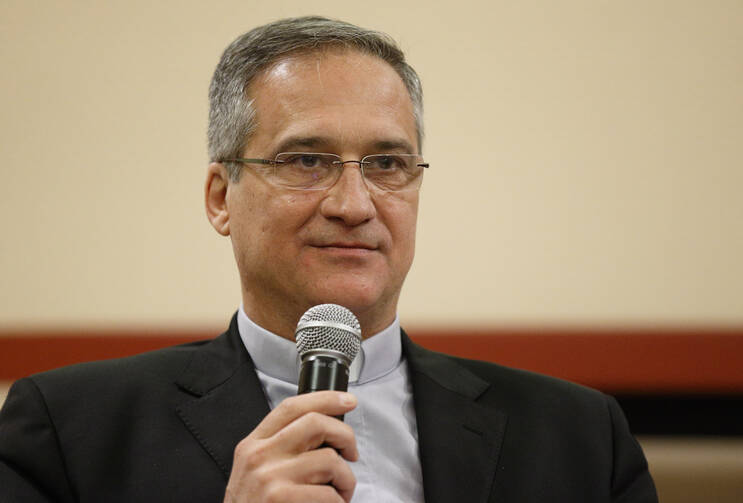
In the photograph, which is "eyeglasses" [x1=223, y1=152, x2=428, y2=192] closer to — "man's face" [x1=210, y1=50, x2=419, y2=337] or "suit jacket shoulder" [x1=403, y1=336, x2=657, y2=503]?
"man's face" [x1=210, y1=50, x2=419, y2=337]

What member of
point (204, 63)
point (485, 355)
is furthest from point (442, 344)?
point (204, 63)

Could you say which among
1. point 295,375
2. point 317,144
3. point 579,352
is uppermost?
point 317,144

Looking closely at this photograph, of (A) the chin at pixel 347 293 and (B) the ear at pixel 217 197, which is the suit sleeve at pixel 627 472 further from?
(B) the ear at pixel 217 197

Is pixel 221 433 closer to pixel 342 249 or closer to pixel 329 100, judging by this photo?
pixel 342 249

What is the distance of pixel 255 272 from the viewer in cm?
137

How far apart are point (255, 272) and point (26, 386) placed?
45 centimetres

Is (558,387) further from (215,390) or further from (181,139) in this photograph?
(181,139)

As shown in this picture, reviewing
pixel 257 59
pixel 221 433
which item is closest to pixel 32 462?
pixel 221 433

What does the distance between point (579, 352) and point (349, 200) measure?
1.32 meters

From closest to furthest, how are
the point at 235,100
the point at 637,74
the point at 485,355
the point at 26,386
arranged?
the point at 26,386
the point at 235,100
the point at 485,355
the point at 637,74

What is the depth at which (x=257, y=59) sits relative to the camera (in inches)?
55.9

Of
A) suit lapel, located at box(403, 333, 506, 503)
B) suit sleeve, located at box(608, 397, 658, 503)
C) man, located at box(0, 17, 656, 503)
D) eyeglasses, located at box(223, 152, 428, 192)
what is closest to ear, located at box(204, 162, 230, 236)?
man, located at box(0, 17, 656, 503)

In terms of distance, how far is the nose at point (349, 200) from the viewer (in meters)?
1.26

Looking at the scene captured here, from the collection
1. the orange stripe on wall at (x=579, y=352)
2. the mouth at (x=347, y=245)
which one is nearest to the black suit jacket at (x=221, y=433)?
Result: the mouth at (x=347, y=245)
